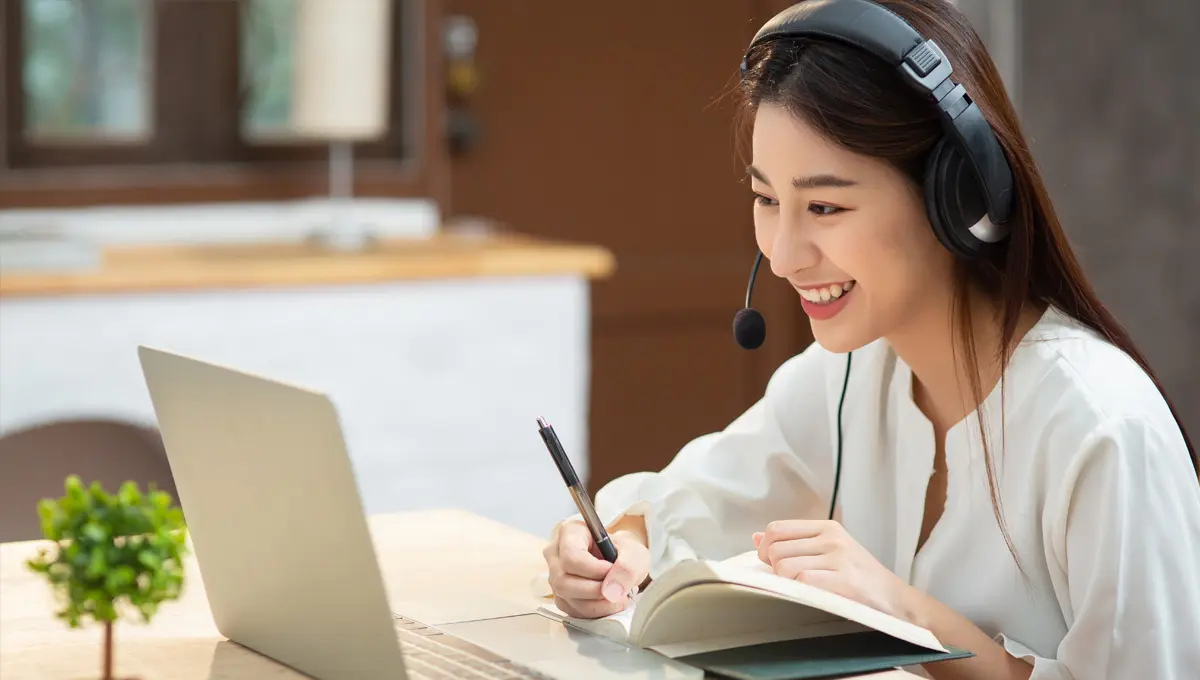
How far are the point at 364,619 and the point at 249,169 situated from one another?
2.23 metres

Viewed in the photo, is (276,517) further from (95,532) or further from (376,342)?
(376,342)

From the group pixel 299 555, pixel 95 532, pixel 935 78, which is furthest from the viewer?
pixel 935 78

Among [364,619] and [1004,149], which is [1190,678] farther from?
[364,619]

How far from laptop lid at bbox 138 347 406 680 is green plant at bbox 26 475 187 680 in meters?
0.09

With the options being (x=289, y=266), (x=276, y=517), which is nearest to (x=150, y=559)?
(x=276, y=517)

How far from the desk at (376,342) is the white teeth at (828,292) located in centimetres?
146

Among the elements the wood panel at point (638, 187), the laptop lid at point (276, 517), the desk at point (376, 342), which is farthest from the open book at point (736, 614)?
the wood panel at point (638, 187)

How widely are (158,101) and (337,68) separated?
0.40 metres

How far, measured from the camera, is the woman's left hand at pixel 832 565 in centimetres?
115

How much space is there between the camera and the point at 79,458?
2.27 m

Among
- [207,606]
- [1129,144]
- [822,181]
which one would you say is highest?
[822,181]

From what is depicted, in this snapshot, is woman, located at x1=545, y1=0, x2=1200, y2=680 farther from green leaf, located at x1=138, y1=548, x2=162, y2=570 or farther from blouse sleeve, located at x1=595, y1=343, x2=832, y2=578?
green leaf, located at x1=138, y1=548, x2=162, y2=570

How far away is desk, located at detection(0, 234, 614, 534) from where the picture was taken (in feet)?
8.22

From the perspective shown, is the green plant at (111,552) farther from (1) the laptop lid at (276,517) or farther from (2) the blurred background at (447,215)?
(2) the blurred background at (447,215)
